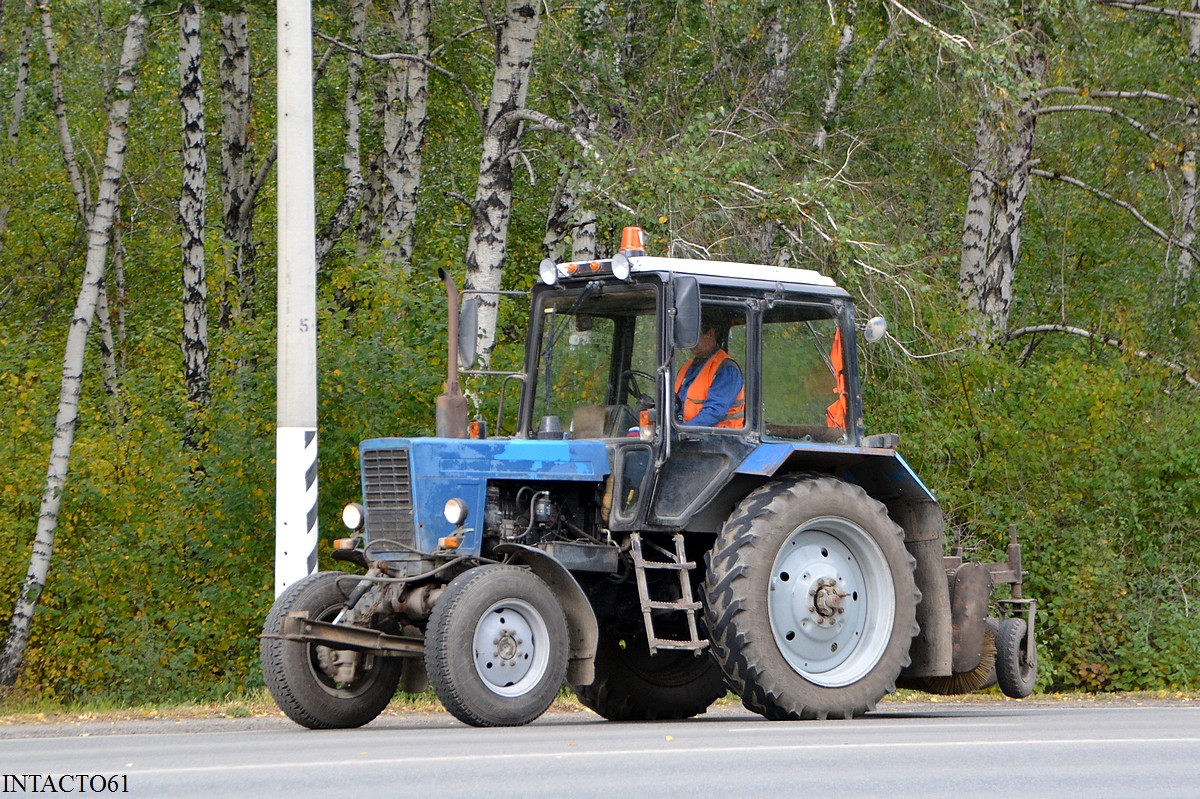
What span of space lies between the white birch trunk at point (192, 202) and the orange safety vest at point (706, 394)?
11.3 metres

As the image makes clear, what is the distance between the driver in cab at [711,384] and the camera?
10758mm

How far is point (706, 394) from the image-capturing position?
10844mm

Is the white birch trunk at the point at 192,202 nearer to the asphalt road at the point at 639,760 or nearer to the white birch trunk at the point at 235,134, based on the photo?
the white birch trunk at the point at 235,134

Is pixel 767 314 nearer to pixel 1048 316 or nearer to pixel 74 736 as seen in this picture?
pixel 74 736

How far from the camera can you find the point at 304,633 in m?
9.98

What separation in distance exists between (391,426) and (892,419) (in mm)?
5135

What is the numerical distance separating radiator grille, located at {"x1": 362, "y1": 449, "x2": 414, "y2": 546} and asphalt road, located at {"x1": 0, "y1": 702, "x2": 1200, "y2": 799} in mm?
1178

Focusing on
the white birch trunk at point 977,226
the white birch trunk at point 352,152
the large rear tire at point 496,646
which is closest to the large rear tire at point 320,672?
the large rear tire at point 496,646

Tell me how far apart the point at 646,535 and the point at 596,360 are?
116cm

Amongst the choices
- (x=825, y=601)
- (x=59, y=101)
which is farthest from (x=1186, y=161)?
(x=59, y=101)

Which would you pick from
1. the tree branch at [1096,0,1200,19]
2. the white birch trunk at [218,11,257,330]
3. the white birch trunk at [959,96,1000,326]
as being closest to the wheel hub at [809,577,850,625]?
the white birch trunk at [959,96,1000,326]

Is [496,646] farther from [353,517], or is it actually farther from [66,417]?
[66,417]

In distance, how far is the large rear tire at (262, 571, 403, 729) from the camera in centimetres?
1006

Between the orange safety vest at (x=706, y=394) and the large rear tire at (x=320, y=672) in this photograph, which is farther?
the orange safety vest at (x=706, y=394)
